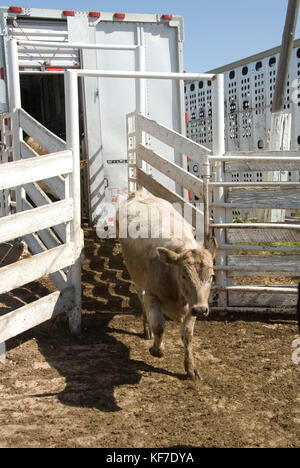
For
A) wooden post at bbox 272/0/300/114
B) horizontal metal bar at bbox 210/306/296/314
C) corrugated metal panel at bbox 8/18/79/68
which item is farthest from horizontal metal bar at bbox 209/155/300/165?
corrugated metal panel at bbox 8/18/79/68

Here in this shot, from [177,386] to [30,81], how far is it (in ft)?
31.9

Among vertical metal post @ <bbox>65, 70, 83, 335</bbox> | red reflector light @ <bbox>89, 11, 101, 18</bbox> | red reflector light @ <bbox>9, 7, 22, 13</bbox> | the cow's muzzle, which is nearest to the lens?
the cow's muzzle

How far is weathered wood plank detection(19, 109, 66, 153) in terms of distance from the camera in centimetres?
576

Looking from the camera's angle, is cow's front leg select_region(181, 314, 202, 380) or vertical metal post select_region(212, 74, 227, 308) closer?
cow's front leg select_region(181, 314, 202, 380)

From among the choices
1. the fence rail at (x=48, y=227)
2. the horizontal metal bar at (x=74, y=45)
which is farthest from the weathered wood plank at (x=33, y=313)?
the horizontal metal bar at (x=74, y=45)

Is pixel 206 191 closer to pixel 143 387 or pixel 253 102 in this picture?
pixel 143 387

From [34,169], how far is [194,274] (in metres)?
1.98

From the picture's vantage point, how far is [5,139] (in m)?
7.52

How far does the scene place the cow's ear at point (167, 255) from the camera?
460cm

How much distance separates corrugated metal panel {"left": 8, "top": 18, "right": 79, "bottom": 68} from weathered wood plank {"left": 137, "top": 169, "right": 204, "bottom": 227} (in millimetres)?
2539

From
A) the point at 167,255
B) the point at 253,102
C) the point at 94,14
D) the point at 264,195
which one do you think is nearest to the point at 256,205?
the point at 264,195

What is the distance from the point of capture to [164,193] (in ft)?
23.9

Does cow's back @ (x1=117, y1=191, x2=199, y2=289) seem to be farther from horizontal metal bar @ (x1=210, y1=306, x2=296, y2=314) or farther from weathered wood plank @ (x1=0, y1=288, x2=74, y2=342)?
horizontal metal bar @ (x1=210, y1=306, x2=296, y2=314)
